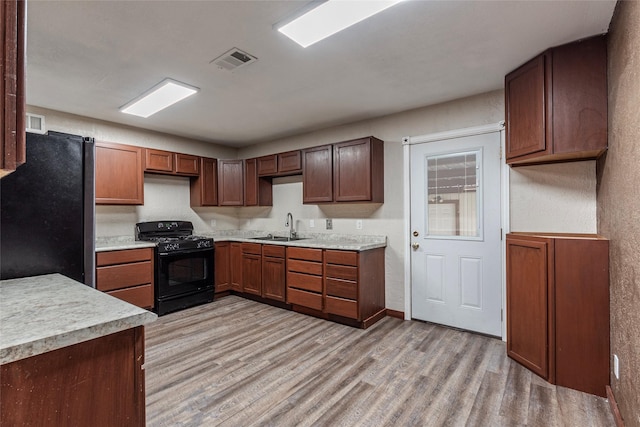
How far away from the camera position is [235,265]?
14.9 feet

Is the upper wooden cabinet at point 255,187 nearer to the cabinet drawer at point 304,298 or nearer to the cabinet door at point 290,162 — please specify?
the cabinet door at point 290,162

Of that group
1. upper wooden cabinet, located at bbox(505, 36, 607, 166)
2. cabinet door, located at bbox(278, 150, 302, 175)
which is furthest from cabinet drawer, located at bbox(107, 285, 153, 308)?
upper wooden cabinet, located at bbox(505, 36, 607, 166)

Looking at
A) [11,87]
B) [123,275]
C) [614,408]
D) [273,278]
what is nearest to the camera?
[11,87]

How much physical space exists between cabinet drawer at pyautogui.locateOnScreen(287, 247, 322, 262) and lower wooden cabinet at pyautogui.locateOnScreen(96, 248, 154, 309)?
66.7 inches

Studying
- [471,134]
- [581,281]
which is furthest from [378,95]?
[581,281]

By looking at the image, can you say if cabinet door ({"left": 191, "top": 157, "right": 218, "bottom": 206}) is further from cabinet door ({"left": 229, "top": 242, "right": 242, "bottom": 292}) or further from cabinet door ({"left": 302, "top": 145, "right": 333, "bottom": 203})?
cabinet door ({"left": 302, "top": 145, "right": 333, "bottom": 203})

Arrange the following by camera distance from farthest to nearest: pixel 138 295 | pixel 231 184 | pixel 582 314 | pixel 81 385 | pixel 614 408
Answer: pixel 231 184, pixel 138 295, pixel 582 314, pixel 614 408, pixel 81 385

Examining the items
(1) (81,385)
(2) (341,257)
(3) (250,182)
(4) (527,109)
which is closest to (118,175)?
(3) (250,182)

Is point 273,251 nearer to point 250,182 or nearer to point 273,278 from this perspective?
point 273,278

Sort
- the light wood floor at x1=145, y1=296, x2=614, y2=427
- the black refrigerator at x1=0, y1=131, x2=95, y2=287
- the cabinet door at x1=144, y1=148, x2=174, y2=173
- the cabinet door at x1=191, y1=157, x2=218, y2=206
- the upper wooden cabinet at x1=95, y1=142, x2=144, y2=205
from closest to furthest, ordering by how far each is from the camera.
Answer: the black refrigerator at x1=0, y1=131, x2=95, y2=287 → the light wood floor at x1=145, y1=296, x2=614, y2=427 → the upper wooden cabinet at x1=95, y1=142, x2=144, y2=205 → the cabinet door at x1=144, y1=148, x2=174, y2=173 → the cabinet door at x1=191, y1=157, x2=218, y2=206

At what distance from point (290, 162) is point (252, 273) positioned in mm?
1663

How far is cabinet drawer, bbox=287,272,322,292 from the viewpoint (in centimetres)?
359

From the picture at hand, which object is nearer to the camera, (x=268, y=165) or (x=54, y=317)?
(x=54, y=317)

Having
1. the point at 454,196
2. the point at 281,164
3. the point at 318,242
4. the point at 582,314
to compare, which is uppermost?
the point at 281,164
